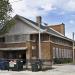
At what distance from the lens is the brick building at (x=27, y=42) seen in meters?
49.5

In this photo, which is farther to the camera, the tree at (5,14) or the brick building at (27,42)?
the brick building at (27,42)

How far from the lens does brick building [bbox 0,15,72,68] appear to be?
49500 mm

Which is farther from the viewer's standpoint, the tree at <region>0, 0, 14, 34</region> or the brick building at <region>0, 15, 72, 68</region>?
the brick building at <region>0, 15, 72, 68</region>

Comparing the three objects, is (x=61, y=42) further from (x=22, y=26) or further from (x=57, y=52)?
(x=22, y=26)

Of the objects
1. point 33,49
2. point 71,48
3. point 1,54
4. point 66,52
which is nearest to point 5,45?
point 1,54

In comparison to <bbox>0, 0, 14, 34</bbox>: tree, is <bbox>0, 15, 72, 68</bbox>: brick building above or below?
below

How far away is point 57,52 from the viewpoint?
54.0m

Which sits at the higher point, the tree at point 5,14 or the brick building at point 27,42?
the tree at point 5,14

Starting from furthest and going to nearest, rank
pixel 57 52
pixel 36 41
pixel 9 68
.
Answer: pixel 57 52, pixel 36 41, pixel 9 68

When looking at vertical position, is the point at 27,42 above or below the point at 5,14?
below

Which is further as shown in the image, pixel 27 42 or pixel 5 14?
pixel 27 42

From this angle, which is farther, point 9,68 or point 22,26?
point 22,26

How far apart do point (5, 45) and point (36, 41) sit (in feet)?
21.5

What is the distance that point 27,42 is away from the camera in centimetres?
4919
